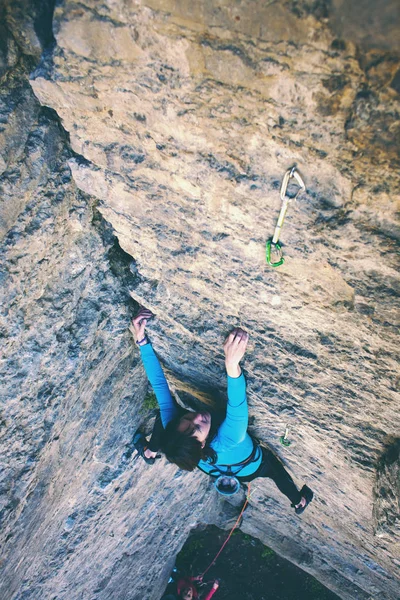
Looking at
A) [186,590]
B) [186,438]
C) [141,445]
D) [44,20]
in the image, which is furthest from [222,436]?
[186,590]

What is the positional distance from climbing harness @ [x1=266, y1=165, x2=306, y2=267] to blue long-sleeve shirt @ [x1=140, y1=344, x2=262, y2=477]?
1.24 meters

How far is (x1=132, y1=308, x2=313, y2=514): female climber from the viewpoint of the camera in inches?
111

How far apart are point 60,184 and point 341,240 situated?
181 cm

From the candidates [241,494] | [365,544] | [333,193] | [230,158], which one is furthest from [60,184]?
[241,494]

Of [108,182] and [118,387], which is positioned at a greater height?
[108,182]

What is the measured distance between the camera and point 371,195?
5.03 feet

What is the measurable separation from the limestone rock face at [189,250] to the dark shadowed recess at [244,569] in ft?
12.4

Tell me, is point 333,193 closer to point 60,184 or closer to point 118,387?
point 60,184

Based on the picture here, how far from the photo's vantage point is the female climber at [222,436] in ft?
9.28

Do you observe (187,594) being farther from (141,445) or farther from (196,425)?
(196,425)

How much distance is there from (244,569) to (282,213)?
816cm

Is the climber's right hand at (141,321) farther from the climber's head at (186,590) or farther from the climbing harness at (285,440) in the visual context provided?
the climber's head at (186,590)

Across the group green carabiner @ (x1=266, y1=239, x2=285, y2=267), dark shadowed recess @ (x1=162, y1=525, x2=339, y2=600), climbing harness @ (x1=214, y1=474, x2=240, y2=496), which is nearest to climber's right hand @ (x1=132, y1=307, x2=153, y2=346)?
green carabiner @ (x1=266, y1=239, x2=285, y2=267)

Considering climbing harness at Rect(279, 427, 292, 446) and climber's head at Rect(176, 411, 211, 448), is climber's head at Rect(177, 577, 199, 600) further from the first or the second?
climber's head at Rect(176, 411, 211, 448)
